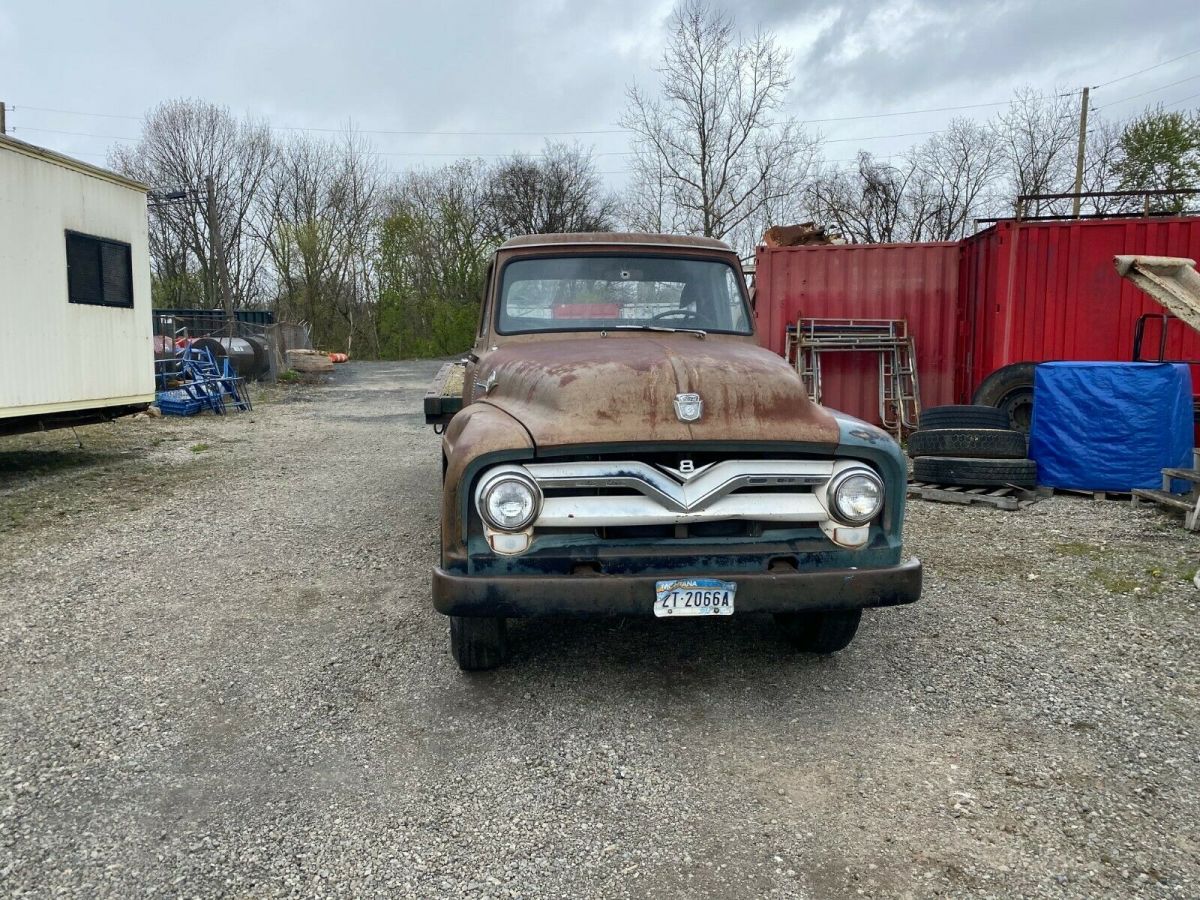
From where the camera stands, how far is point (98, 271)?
9344 mm

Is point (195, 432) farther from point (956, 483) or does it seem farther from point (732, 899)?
point (732, 899)

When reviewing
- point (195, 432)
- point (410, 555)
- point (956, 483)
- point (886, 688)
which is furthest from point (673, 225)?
point (886, 688)

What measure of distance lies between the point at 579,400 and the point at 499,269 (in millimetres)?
1773

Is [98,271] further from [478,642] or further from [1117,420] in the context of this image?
[1117,420]

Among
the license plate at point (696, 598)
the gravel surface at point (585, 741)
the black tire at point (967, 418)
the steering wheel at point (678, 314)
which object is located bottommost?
the gravel surface at point (585, 741)

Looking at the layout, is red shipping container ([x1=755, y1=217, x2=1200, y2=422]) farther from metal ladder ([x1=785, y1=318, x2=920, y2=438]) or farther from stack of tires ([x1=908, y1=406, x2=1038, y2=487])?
stack of tires ([x1=908, y1=406, x2=1038, y2=487])

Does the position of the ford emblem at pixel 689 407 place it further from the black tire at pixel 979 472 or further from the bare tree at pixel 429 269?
the bare tree at pixel 429 269

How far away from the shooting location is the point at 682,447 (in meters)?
3.11

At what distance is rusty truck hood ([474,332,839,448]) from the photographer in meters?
3.11

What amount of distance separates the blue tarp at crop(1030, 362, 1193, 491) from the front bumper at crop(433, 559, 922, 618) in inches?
215

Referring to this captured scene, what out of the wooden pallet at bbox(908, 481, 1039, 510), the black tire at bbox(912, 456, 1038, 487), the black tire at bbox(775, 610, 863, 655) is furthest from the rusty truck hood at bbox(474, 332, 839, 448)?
the black tire at bbox(912, 456, 1038, 487)

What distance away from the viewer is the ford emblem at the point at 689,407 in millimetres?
3158

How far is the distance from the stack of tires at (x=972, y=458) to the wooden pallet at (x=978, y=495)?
0.19 ft

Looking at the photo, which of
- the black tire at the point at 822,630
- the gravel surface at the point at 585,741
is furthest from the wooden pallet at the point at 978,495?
the black tire at the point at 822,630
